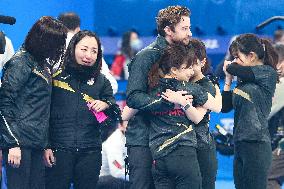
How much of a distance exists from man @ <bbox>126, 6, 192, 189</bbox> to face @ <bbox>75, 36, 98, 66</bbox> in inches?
18.4

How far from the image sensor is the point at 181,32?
6.33 m

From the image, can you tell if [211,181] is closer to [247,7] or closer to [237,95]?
[237,95]

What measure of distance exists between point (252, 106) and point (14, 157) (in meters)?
1.92

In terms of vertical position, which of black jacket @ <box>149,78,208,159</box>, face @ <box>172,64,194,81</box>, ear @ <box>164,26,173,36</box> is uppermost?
ear @ <box>164,26,173,36</box>

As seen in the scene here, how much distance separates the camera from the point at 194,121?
620 cm

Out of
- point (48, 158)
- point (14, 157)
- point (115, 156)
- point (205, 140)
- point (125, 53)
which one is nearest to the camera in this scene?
point (14, 157)

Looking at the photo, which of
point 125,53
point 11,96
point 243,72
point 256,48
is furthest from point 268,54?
point 125,53

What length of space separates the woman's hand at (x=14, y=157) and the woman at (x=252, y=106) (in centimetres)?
180

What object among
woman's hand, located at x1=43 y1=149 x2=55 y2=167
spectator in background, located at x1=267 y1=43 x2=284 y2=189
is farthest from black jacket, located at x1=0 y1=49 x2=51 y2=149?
spectator in background, located at x1=267 y1=43 x2=284 y2=189

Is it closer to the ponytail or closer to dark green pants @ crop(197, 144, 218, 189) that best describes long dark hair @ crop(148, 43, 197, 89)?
dark green pants @ crop(197, 144, 218, 189)

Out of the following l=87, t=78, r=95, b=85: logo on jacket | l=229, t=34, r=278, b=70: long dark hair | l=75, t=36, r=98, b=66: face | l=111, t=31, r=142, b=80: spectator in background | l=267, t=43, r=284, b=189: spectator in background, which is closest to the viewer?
l=75, t=36, r=98, b=66: face

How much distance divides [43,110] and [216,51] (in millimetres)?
7862

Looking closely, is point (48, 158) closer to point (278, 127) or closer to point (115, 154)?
point (115, 154)

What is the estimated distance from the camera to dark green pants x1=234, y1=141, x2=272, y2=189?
6875 mm
